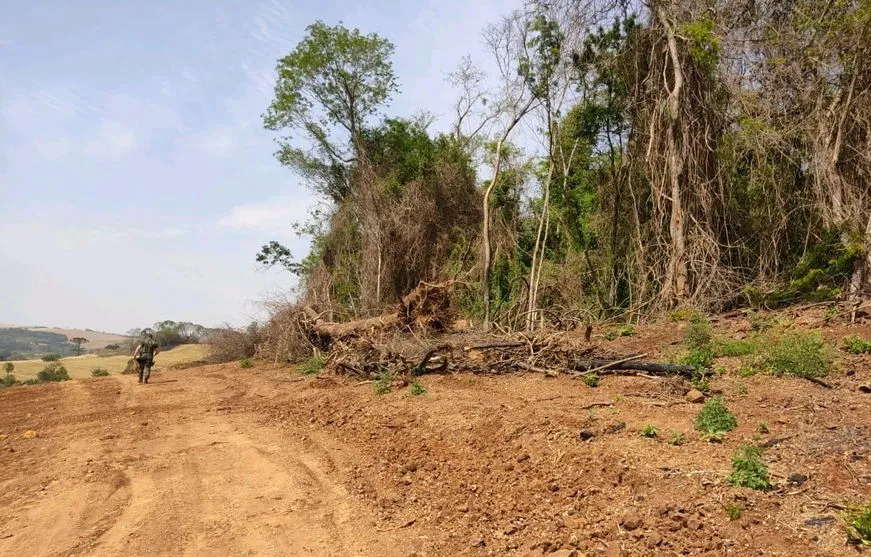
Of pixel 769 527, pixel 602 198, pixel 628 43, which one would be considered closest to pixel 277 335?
pixel 602 198

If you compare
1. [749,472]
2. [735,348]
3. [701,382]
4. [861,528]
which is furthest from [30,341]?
[861,528]

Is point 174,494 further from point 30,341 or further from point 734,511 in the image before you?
point 30,341

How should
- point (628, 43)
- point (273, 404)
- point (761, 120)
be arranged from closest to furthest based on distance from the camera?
point (273, 404) < point (761, 120) < point (628, 43)

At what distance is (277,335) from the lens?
17109 millimetres

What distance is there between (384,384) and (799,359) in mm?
5898

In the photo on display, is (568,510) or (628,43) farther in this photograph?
(628,43)

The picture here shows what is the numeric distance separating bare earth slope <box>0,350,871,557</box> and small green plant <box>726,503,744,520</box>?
0.11 feet

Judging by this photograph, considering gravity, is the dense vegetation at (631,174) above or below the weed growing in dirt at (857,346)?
above

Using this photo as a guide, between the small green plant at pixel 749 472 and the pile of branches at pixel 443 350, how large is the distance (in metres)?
3.37

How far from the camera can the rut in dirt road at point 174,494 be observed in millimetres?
4348

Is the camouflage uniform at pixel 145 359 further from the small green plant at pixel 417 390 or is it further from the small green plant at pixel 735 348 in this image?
the small green plant at pixel 735 348

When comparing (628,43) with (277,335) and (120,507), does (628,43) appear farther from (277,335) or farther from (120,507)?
(120,507)

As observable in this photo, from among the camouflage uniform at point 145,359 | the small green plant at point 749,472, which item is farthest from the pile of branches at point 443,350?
the camouflage uniform at point 145,359

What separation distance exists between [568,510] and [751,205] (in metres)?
12.1
